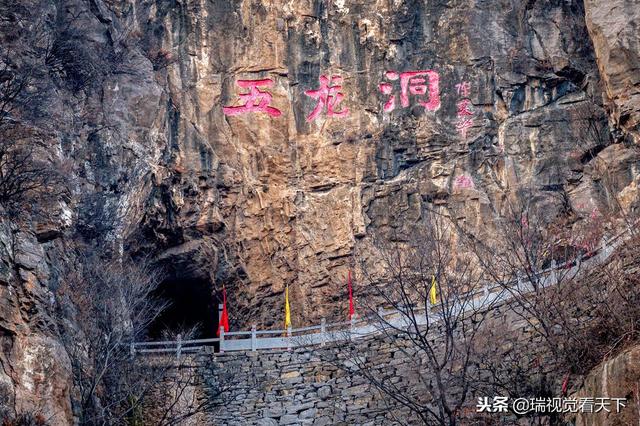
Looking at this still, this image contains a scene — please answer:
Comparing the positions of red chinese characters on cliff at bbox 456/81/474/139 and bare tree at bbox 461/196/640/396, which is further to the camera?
red chinese characters on cliff at bbox 456/81/474/139

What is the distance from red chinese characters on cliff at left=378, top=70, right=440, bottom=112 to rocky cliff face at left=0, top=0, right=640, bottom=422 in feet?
0.07

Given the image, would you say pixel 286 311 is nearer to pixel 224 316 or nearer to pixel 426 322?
pixel 224 316

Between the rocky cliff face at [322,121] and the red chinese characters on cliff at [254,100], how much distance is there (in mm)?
35

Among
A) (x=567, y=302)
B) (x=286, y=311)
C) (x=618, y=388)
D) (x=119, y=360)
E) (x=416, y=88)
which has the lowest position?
(x=618, y=388)

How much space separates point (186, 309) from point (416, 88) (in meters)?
7.05

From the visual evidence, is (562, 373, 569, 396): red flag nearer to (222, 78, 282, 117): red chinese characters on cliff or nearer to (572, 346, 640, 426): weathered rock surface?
(572, 346, 640, 426): weathered rock surface

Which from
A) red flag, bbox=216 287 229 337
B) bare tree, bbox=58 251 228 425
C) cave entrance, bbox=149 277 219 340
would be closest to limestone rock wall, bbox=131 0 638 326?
red flag, bbox=216 287 229 337

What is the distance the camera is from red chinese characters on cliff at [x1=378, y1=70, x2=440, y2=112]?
24922 mm

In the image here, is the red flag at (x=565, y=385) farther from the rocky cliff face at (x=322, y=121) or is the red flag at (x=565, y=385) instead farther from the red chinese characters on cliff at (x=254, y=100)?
the red chinese characters on cliff at (x=254, y=100)

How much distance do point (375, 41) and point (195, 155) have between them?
15.3 ft

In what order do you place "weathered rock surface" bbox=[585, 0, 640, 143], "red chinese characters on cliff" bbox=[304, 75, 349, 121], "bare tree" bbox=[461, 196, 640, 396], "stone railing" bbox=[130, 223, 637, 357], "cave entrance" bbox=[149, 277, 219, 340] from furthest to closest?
"red chinese characters on cliff" bbox=[304, 75, 349, 121] < "cave entrance" bbox=[149, 277, 219, 340] < "weathered rock surface" bbox=[585, 0, 640, 143] < "stone railing" bbox=[130, 223, 637, 357] < "bare tree" bbox=[461, 196, 640, 396]

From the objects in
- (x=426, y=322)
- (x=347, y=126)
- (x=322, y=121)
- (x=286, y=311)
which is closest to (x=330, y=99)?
(x=322, y=121)

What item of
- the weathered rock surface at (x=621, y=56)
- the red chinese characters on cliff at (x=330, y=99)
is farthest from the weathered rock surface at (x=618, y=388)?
the red chinese characters on cliff at (x=330, y=99)

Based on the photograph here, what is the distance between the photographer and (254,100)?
25.1 m
